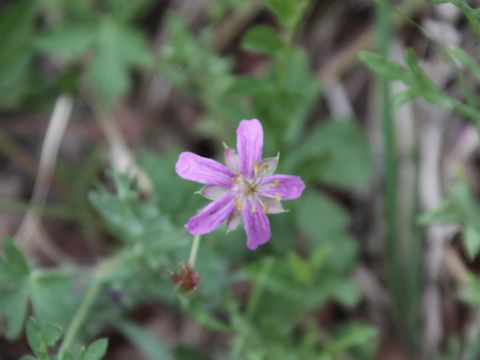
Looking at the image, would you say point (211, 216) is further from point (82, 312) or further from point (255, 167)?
point (82, 312)

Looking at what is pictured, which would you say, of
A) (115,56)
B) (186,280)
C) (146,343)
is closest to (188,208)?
(146,343)

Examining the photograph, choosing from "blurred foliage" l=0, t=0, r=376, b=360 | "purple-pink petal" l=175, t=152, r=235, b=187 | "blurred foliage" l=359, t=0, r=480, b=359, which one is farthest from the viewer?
"blurred foliage" l=0, t=0, r=376, b=360

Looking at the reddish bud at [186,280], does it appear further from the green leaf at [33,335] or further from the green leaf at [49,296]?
the green leaf at [49,296]

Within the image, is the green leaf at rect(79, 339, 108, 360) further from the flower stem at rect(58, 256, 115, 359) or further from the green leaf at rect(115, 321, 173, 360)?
the green leaf at rect(115, 321, 173, 360)

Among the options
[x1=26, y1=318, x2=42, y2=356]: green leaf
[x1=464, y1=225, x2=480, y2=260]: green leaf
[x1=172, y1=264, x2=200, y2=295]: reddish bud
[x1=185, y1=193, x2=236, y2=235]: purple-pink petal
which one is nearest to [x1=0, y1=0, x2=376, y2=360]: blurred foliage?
[x1=26, y1=318, x2=42, y2=356]: green leaf

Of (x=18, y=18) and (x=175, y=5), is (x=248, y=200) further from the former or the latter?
(x=175, y=5)
